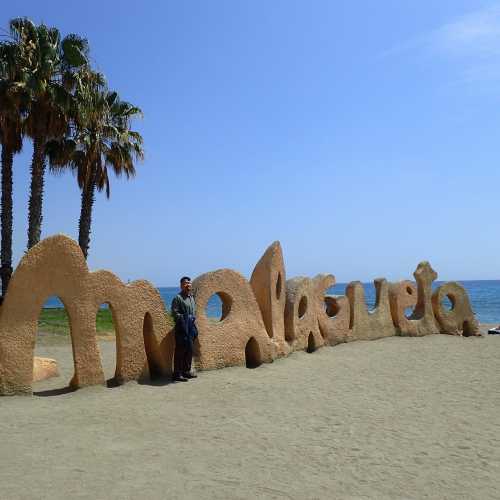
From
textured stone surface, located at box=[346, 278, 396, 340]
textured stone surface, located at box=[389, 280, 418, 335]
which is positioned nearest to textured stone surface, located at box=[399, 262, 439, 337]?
textured stone surface, located at box=[389, 280, 418, 335]

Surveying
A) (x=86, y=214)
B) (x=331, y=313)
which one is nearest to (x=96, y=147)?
(x=86, y=214)

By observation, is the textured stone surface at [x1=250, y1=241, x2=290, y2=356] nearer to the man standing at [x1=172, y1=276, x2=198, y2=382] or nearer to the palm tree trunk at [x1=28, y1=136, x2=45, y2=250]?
the man standing at [x1=172, y1=276, x2=198, y2=382]

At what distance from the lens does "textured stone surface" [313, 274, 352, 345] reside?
1364 cm

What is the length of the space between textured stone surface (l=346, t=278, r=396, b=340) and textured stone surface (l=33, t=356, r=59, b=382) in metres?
7.79

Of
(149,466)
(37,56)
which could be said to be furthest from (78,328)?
(37,56)

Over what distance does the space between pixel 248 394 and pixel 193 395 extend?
2.81 feet

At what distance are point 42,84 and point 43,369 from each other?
10.2m

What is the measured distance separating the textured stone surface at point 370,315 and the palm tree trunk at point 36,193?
10.4 metres

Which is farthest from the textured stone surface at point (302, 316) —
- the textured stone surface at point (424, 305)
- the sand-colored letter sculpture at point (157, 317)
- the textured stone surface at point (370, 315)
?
the textured stone surface at point (424, 305)

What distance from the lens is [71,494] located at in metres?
4.41

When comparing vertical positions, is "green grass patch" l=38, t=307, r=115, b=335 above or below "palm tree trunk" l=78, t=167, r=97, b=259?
below

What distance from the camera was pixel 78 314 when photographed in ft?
27.2

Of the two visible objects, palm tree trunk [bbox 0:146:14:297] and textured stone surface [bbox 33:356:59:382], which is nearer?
textured stone surface [bbox 33:356:59:382]

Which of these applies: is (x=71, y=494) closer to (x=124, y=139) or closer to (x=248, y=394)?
(x=248, y=394)
